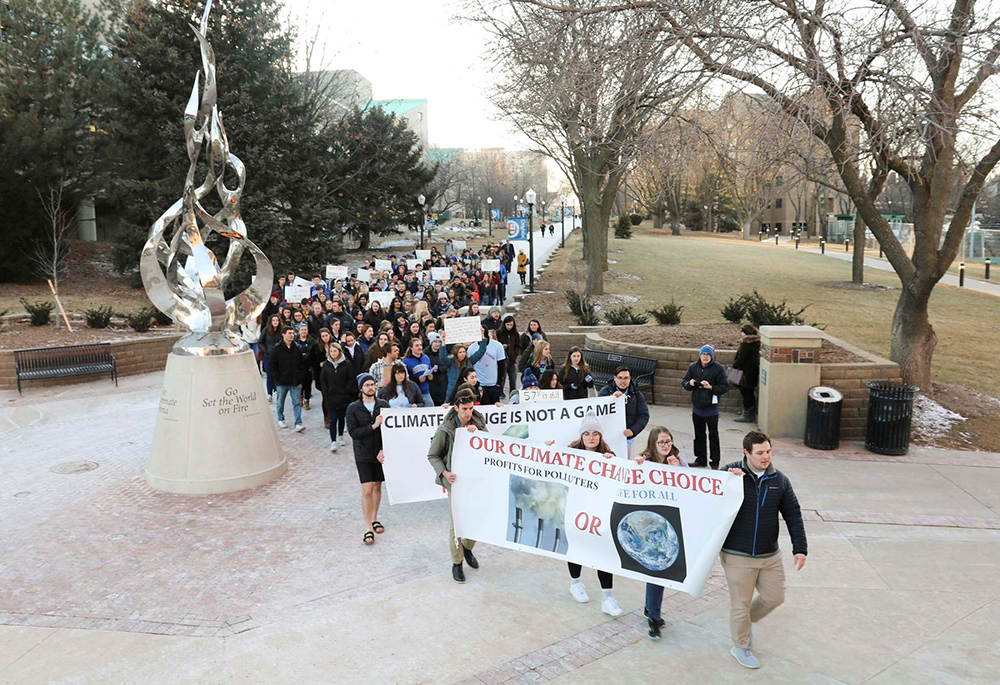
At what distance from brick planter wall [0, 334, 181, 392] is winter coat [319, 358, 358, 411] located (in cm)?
910

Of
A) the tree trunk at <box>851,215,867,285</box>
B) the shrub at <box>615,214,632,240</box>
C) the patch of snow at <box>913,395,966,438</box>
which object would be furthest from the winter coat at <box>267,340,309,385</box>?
the shrub at <box>615,214,632,240</box>

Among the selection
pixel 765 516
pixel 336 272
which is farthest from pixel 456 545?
pixel 336 272

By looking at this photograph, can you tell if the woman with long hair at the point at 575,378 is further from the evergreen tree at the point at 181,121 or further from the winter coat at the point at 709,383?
the evergreen tree at the point at 181,121

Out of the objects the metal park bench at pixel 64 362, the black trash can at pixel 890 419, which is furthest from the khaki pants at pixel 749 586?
the metal park bench at pixel 64 362

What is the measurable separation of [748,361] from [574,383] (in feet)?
13.7

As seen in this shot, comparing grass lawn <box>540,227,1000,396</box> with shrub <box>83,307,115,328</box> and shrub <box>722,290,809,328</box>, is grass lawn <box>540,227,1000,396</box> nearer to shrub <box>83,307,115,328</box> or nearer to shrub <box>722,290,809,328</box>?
shrub <box>722,290,809,328</box>

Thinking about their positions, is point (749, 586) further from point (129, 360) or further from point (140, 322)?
point (140, 322)

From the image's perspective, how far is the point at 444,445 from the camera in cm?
725

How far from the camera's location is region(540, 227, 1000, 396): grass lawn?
18.9 meters

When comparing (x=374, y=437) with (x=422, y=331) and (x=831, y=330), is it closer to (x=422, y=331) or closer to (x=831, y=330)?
(x=422, y=331)

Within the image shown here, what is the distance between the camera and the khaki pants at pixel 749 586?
5621mm

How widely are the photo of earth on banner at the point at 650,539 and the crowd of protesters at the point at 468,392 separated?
0.67ft

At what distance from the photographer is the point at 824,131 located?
41.5ft

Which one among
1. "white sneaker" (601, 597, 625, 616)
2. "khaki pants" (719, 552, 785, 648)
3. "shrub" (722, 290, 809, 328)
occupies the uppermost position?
"shrub" (722, 290, 809, 328)
